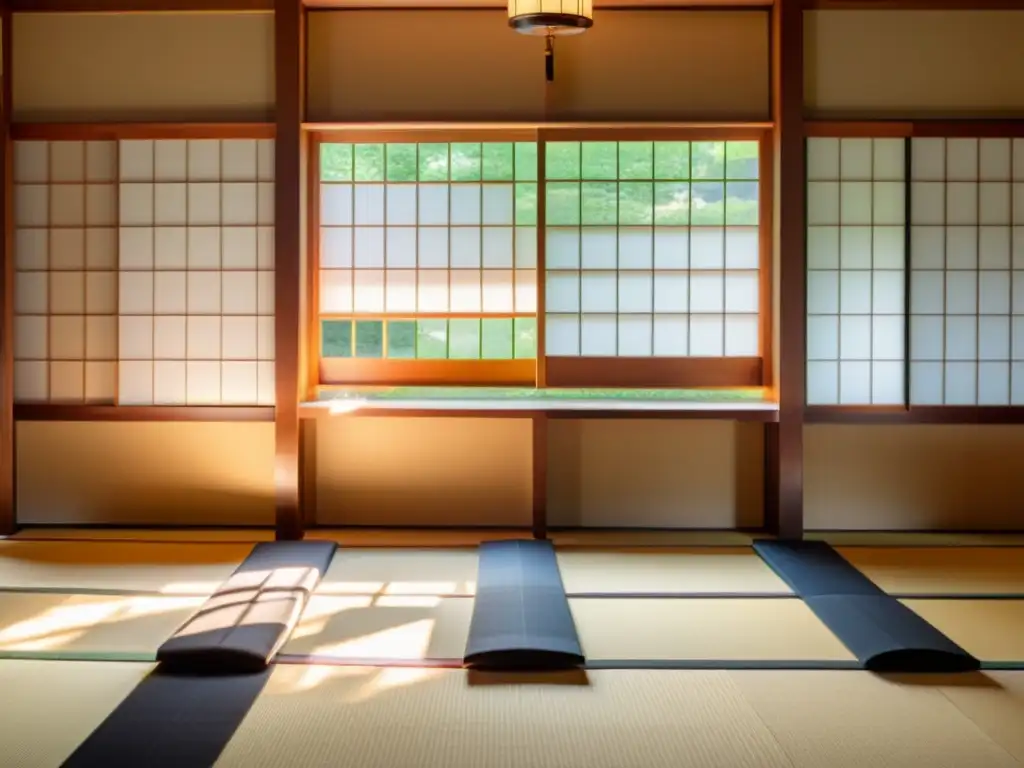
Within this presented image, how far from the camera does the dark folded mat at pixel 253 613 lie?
11.4 ft

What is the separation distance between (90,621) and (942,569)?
3.51 m

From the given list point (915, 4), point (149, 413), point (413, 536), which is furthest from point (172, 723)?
point (915, 4)

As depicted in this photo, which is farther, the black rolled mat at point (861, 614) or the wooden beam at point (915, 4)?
the wooden beam at point (915, 4)

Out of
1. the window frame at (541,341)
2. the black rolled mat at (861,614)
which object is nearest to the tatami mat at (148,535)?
the window frame at (541,341)

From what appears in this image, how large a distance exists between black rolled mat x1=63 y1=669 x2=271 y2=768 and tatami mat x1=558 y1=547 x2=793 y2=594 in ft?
5.32

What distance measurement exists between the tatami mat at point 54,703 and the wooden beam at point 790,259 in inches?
128

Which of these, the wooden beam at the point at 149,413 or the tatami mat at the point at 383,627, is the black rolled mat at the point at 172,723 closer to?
the tatami mat at the point at 383,627

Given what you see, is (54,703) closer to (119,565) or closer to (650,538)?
(119,565)

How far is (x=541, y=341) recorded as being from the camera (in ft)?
18.9

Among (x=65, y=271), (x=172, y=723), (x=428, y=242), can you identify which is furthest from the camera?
(x=428, y=242)

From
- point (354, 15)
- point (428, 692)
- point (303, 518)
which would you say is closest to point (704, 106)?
point (354, 15)

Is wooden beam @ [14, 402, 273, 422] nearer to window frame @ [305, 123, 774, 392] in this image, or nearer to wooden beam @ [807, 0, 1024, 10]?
window frame @ [305, 123, 774, 392]

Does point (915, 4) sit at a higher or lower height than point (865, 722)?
higher

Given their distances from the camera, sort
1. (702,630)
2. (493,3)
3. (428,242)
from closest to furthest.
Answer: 1. (702,630)
2. (493,3)
3. (428,242)
